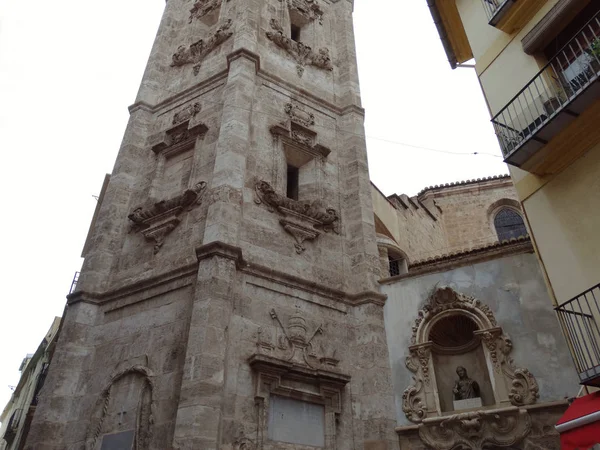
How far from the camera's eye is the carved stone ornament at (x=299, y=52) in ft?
46.2

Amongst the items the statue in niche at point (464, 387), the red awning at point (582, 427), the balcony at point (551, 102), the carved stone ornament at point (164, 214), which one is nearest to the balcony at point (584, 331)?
the red awning at point (582, 427)

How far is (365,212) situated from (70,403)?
697 centimetres

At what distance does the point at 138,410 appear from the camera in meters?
8.34

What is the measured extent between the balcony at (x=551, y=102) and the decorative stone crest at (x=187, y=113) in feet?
22.7

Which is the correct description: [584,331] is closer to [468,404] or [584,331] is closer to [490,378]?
[490,378]

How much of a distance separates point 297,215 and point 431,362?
3893mm

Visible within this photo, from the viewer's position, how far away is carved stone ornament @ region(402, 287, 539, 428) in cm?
840

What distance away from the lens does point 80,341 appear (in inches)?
377

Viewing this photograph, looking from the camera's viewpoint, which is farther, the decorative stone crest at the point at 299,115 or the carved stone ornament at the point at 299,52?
the carved stone ornament at the point at 299,52

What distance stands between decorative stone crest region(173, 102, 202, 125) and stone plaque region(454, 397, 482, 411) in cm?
846

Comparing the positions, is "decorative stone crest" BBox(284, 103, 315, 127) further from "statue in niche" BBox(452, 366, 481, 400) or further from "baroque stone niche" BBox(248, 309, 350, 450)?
"statue in niche" BBox(452, 366, 481, 400)

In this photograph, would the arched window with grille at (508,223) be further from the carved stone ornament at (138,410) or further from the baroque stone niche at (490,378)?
the carved stone ornament at (138,410)

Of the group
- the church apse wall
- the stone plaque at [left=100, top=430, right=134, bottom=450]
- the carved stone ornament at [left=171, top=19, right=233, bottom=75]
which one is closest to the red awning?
the church apse wall

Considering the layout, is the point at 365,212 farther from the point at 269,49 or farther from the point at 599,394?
the point at 599,394
